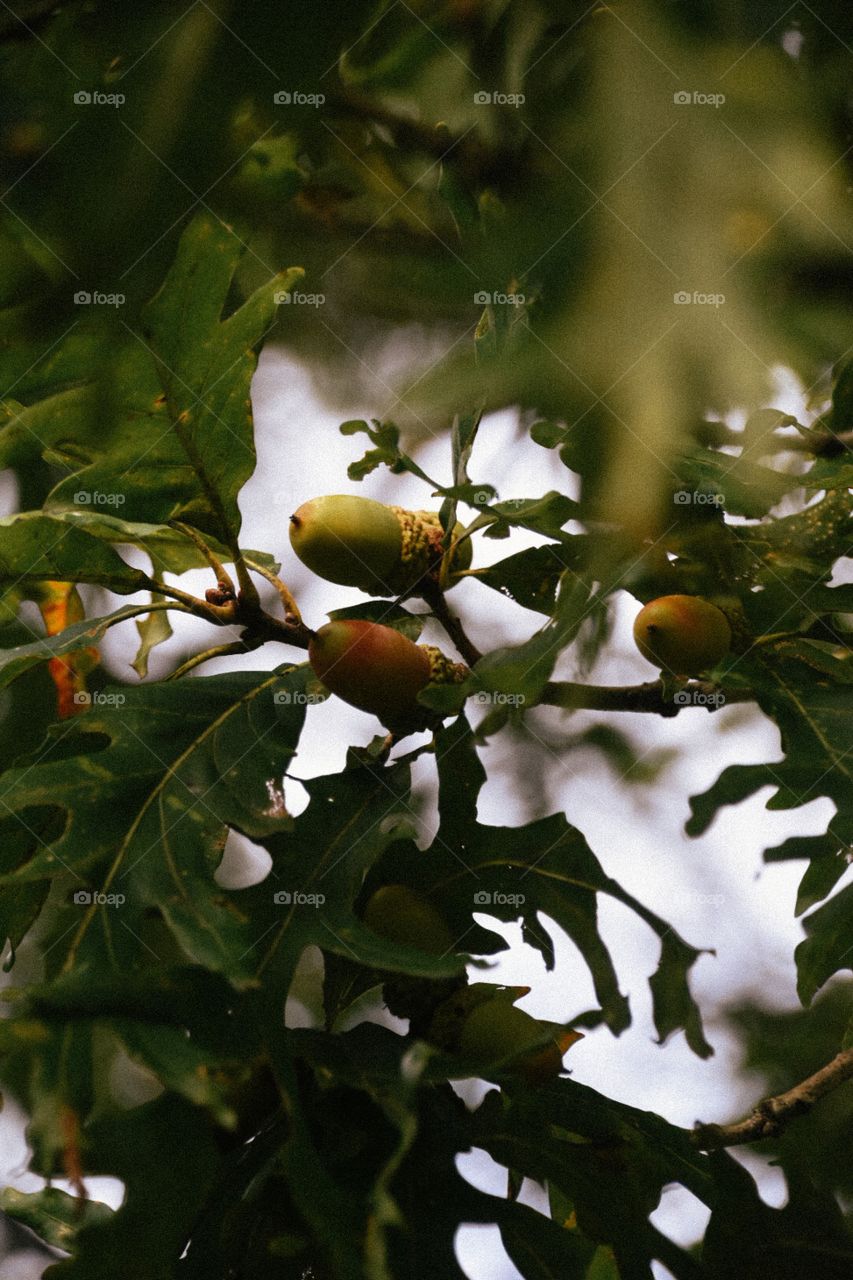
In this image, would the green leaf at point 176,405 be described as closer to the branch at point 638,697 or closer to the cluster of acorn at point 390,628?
the cluster of acorn at point 390,628

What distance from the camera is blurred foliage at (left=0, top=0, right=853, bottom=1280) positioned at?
2.92ft

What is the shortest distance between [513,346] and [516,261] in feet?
0.24

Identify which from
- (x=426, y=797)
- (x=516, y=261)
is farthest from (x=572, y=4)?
(x=426, y=797)

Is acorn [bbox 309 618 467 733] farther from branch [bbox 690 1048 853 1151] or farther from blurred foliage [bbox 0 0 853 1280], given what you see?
branch [bbox 690 1048 853 1151]

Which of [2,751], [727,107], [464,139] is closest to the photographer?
[727,107]

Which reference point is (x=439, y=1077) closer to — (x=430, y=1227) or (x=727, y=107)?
(x=430, y=1227)

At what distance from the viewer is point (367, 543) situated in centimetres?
132

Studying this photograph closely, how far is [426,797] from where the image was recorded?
6.67 feet
